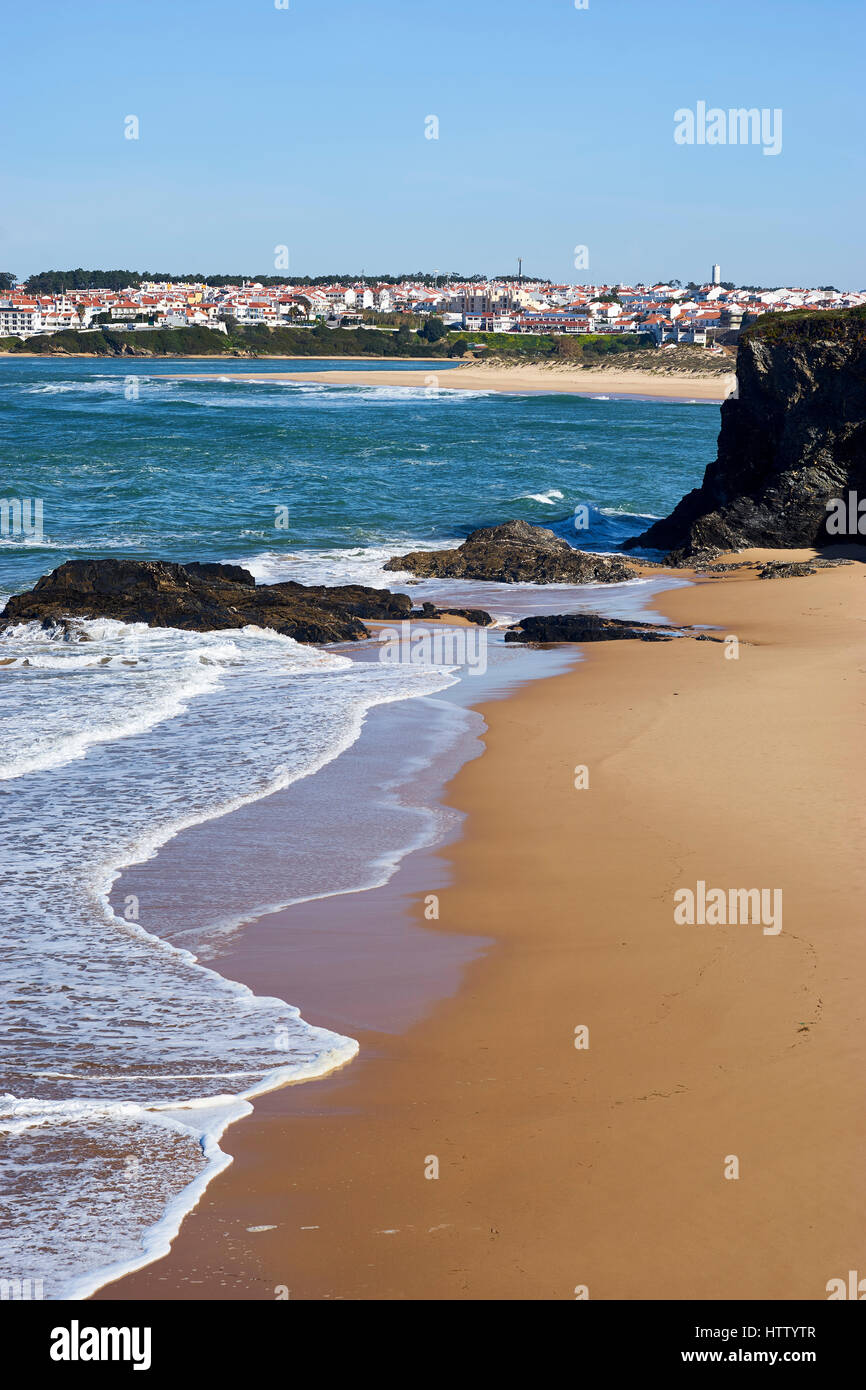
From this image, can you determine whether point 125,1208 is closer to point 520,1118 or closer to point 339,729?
point 520,1118

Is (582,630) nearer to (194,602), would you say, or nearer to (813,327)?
(194,602)

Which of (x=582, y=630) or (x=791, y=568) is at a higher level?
(x=791, y=568)

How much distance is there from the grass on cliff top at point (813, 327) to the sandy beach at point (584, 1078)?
1646cm

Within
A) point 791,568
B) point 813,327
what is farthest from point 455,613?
point 813,327

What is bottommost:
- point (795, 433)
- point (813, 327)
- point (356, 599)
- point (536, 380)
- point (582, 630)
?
point (582, 630)

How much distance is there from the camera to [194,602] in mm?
17531

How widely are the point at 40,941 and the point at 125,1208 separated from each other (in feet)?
8.80

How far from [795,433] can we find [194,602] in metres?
13.2

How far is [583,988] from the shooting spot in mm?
6172

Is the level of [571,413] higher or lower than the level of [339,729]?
higher

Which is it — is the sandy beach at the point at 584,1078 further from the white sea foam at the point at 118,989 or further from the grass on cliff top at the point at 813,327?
the grass on cliff top at the point at 813,327

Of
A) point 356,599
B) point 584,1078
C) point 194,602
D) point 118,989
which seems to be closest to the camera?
point 584,1078

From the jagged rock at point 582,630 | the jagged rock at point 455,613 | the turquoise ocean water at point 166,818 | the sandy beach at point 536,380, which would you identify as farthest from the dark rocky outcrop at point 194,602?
the sandy beach at point 536,380
